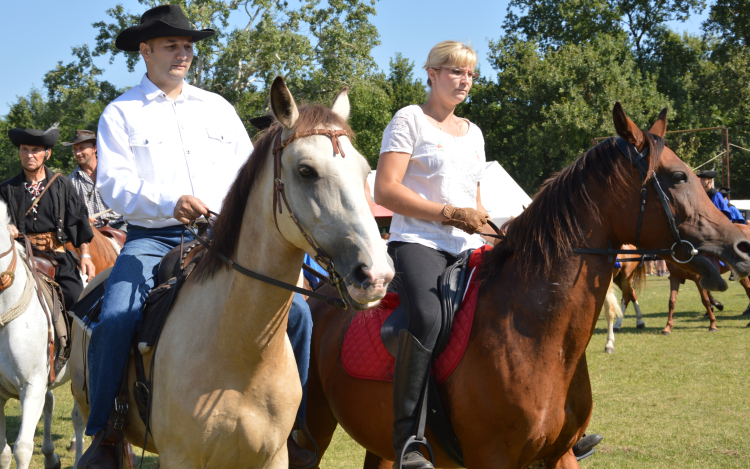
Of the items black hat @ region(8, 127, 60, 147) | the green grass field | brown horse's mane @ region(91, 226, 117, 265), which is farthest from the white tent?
black hat @ region(8, 127, 60, 147)

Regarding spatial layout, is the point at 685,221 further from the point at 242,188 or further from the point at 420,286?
the point at 242,188

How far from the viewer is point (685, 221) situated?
3170 millimetres

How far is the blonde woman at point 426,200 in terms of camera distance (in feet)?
11.0

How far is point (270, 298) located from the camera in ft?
8.66

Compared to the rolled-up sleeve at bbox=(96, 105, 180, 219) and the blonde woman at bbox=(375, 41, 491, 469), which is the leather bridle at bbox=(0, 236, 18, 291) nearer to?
the rolled-up sleeve at bbox=(96, 105, 180, 219)

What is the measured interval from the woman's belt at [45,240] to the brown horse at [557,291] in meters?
4.73

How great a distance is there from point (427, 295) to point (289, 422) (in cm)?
102

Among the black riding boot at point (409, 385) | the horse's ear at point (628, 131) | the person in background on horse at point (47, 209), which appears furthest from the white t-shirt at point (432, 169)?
the person in background on horse at point (47, 209)

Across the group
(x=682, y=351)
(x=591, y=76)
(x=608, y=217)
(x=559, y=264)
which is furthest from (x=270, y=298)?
(x=591, y=76)

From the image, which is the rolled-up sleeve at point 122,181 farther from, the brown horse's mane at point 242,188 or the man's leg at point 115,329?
the brown horse's mane at point 242,188

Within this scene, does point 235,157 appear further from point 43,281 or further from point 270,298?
point 43,281

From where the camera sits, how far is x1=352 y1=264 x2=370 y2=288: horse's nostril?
2.12 metres

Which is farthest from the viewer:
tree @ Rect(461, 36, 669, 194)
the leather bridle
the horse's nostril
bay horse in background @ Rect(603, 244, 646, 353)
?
tree @ Rect(461, 36, 669, 194)

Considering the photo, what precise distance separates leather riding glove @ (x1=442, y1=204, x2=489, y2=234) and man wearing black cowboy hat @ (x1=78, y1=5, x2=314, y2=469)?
3.37 ft
